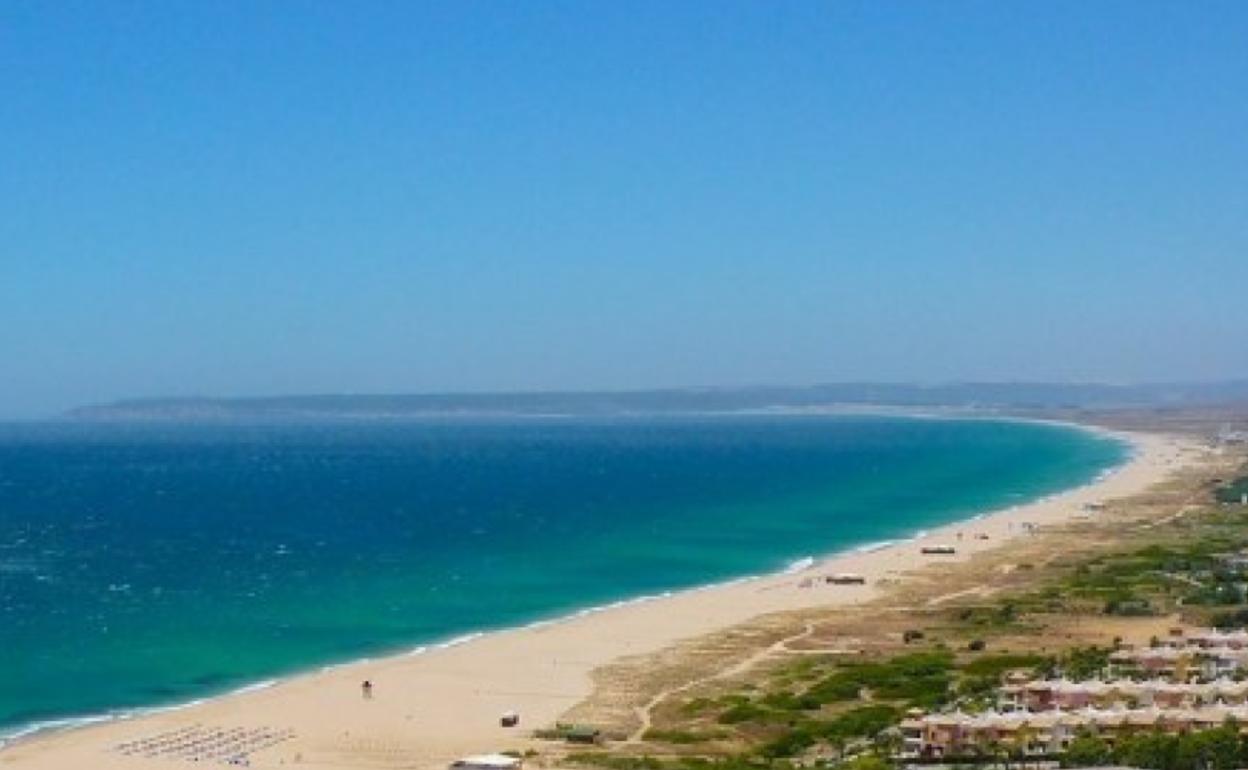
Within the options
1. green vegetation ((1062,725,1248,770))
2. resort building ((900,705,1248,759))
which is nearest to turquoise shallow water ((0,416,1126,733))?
resort building ((900,705,1248,759))

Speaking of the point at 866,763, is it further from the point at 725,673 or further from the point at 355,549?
the point at 355,549

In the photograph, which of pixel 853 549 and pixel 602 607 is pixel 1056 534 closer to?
pixel 853 549

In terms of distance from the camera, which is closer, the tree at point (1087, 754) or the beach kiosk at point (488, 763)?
the tree at point (1087, 754)

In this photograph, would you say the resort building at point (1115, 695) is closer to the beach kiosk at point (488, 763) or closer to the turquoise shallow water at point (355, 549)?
the beach kiosk at point (488, 763)

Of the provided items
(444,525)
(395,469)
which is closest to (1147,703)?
(444,525)

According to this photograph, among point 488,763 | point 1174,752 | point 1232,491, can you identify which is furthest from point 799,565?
point 1174,752

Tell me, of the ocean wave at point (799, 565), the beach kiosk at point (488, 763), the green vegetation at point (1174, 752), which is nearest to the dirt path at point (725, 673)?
the beach kiosk at point (488, 763)
